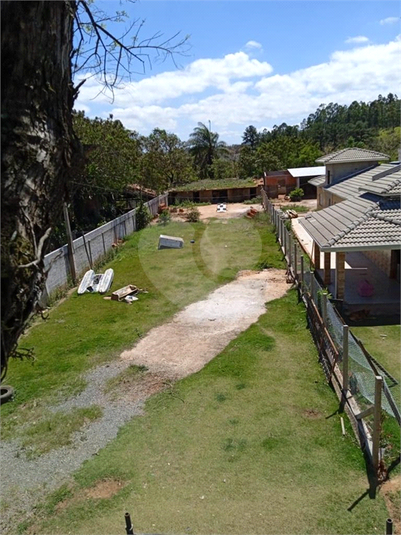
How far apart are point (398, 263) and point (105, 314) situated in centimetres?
876

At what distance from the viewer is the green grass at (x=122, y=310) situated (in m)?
8.88

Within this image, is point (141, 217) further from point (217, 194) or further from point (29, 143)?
point (29, 143)

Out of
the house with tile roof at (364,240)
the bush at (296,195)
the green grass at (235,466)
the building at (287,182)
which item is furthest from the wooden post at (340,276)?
the building at (287,182)

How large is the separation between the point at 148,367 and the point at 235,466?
145 inches

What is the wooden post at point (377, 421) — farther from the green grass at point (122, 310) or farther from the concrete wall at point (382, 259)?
the concrete wall at point (382, 259)

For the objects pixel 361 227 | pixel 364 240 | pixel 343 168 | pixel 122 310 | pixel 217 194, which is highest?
pixel 343 168

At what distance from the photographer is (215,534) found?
4938 mm

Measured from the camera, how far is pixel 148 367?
30.6ft

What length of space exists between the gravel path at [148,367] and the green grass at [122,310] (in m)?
0.44

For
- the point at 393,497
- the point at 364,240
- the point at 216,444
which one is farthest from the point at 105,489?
the point at 364,240

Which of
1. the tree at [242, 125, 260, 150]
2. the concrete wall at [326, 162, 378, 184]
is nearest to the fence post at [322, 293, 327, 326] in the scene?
the concrete wall at [326, 162, 378, 184]

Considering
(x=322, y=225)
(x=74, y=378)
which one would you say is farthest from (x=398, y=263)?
(x=74, y=378)

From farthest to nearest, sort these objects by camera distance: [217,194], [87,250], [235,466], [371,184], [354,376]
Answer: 1. [217,194]
2. [87,250]
3. [371,184]
4. [354,376]
5. [235,466]

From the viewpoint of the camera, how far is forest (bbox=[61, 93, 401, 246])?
903 inches
